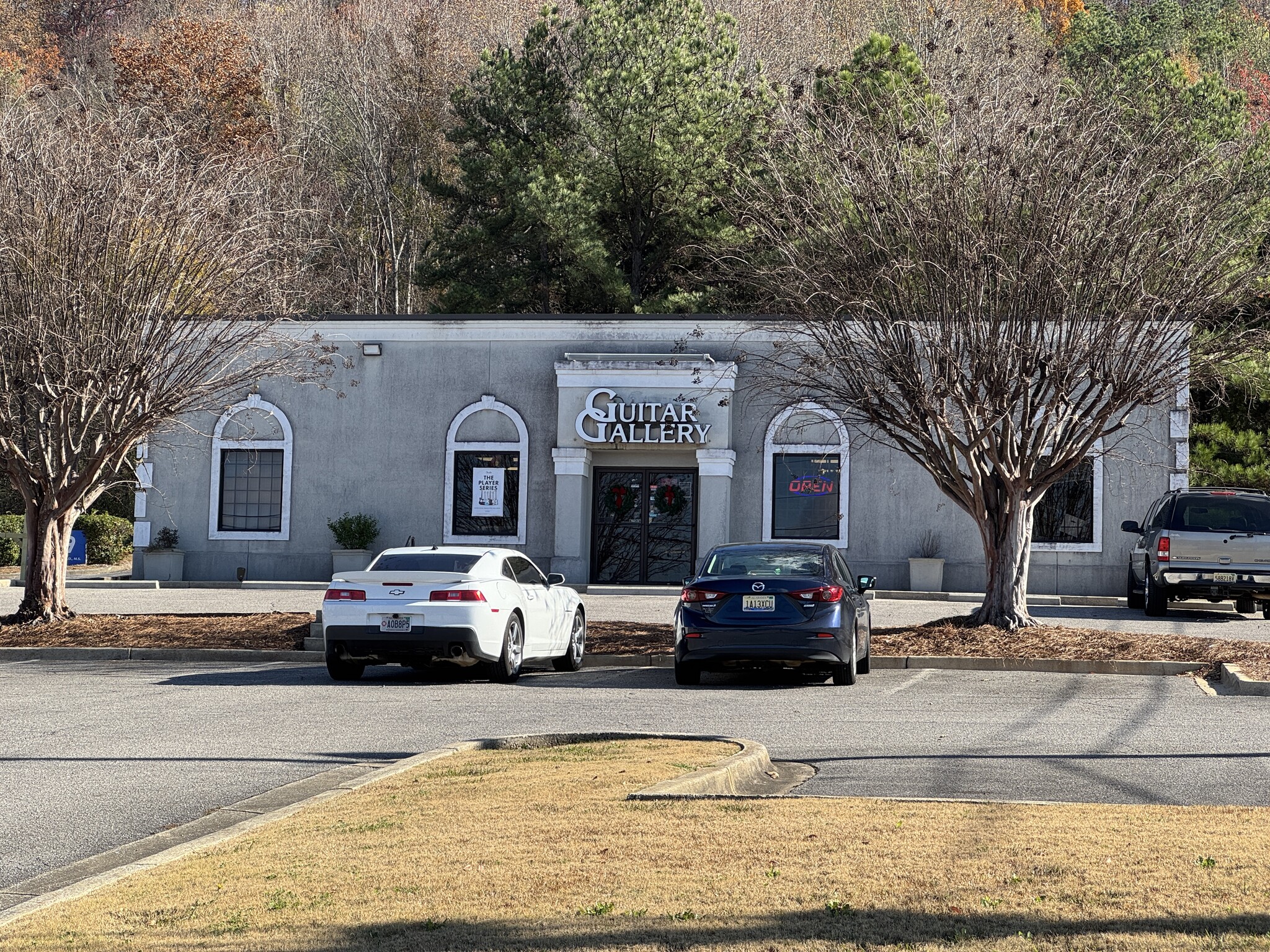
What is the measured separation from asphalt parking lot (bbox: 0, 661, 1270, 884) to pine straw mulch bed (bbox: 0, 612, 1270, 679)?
910mm

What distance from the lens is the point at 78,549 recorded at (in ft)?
131

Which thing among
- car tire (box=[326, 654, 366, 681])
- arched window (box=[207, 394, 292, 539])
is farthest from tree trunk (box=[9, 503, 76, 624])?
arched window (box=[207, 394, 292, 539])

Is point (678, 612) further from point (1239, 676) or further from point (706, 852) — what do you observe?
point (706, 852)

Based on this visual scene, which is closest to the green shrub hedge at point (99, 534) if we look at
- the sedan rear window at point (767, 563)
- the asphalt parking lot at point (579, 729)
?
the asphalt parking lot at point (579, 729)

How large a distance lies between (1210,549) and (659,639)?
30.5 ft

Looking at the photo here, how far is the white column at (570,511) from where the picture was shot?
30.0m

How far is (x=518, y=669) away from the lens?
16.5 meters

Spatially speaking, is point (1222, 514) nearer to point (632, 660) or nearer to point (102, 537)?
point (632, 660)

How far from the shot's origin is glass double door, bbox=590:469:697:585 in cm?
3084

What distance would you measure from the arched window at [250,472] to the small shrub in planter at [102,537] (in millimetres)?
11300

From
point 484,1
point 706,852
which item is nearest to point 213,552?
point 706,852

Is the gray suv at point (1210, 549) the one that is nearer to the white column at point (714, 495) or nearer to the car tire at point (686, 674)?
the white column at point (714, 495)

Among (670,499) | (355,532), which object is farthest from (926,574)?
(355,532)

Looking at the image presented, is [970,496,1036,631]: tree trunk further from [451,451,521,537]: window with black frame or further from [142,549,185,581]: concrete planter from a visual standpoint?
[142,549,185,581]: concrete planter
